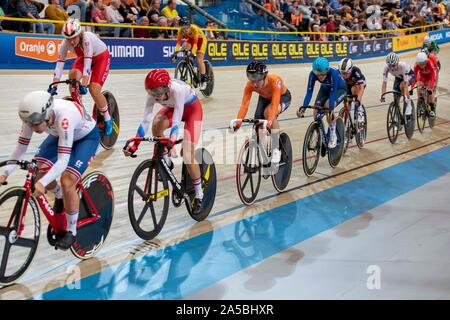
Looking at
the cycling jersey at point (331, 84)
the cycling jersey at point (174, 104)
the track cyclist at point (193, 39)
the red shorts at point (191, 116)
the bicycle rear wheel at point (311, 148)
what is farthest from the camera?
the track cyclist at point (193, 39)

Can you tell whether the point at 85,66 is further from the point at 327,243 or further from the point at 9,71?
the point at 9,71

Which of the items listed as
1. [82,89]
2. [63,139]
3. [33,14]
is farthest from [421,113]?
[63,139]

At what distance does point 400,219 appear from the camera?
5734mm

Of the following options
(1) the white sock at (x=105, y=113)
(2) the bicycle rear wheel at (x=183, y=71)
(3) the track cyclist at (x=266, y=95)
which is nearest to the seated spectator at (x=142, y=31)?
(2) the bicycle rear wheel at (x=183, y=71)

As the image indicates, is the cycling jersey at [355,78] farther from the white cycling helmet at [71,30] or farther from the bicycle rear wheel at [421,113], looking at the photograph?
the white cycling helmet at [71,30]

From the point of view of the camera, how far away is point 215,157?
7895mm

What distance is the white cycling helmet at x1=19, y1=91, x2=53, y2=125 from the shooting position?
3.63m

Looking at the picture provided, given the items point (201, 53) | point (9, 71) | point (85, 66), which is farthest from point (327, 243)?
point (9, 71)

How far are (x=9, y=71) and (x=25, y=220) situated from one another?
860 centimetres

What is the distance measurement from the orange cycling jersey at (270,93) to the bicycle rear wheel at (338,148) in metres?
1.57

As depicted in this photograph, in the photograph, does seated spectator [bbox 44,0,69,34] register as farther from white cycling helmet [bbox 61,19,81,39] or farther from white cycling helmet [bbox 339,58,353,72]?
white cycling helmet [bbox 339,58,353,72]

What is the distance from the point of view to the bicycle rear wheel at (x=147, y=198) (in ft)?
15.2

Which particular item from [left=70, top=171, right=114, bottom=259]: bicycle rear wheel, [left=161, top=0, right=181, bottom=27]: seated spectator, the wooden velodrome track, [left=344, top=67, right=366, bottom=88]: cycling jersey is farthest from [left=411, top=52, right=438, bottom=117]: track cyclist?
[left=70, top=171, right=114, bottom=259]: bicycle rear wheel

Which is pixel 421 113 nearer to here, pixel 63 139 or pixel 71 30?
pixel 71 30
